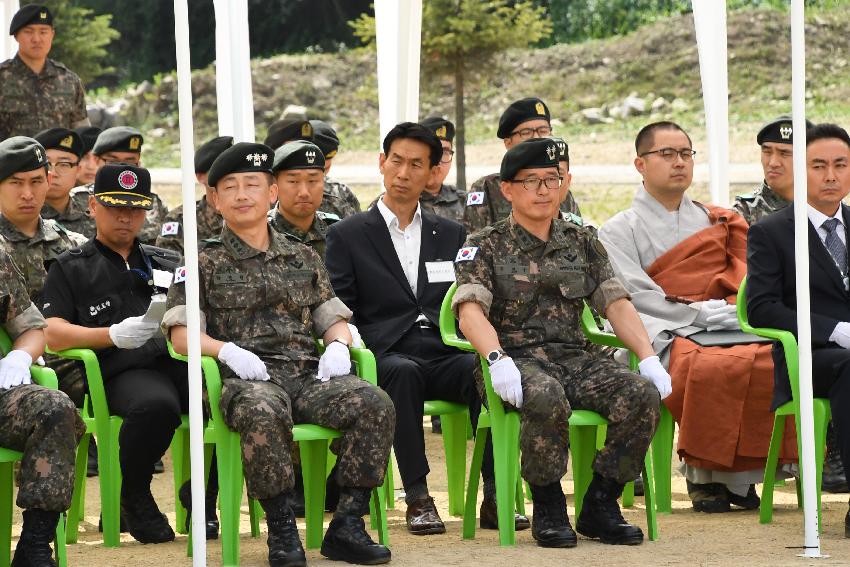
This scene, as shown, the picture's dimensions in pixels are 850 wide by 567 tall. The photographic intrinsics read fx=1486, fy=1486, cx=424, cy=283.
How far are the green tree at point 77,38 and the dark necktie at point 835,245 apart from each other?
1708cm

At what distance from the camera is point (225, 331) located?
216 inches

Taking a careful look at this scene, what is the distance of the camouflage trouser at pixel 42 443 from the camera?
474 centimetres

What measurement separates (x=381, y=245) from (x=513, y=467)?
138 cm

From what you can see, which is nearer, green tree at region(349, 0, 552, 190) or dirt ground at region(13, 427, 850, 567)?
dirt ground at region(13, 427, 850, 567)

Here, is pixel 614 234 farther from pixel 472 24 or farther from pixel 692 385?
pixel 472 24

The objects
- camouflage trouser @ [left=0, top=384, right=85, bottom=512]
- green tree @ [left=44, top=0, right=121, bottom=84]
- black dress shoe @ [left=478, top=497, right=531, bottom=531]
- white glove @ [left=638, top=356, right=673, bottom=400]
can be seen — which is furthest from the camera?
green tree @ [left=44, top=0, right=121, bottom=84]

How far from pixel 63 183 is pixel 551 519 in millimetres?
3522

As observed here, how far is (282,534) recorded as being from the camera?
16.5 ft

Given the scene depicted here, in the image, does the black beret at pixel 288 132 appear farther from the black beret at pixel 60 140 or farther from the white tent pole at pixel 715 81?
the white tent pole at pixel 715 81

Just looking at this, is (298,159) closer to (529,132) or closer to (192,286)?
(529,132)

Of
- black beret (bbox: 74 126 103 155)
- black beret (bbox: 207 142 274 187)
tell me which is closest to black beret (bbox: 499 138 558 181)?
black beret (bbox: 207 142 274 187)

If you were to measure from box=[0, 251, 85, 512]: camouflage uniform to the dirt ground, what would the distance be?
1.95ft

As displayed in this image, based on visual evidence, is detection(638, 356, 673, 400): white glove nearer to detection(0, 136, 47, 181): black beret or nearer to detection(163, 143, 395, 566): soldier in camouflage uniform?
detection(163, 143, 395, 566): soldier in camouflage uniform

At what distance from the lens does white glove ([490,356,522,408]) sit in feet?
17.5
